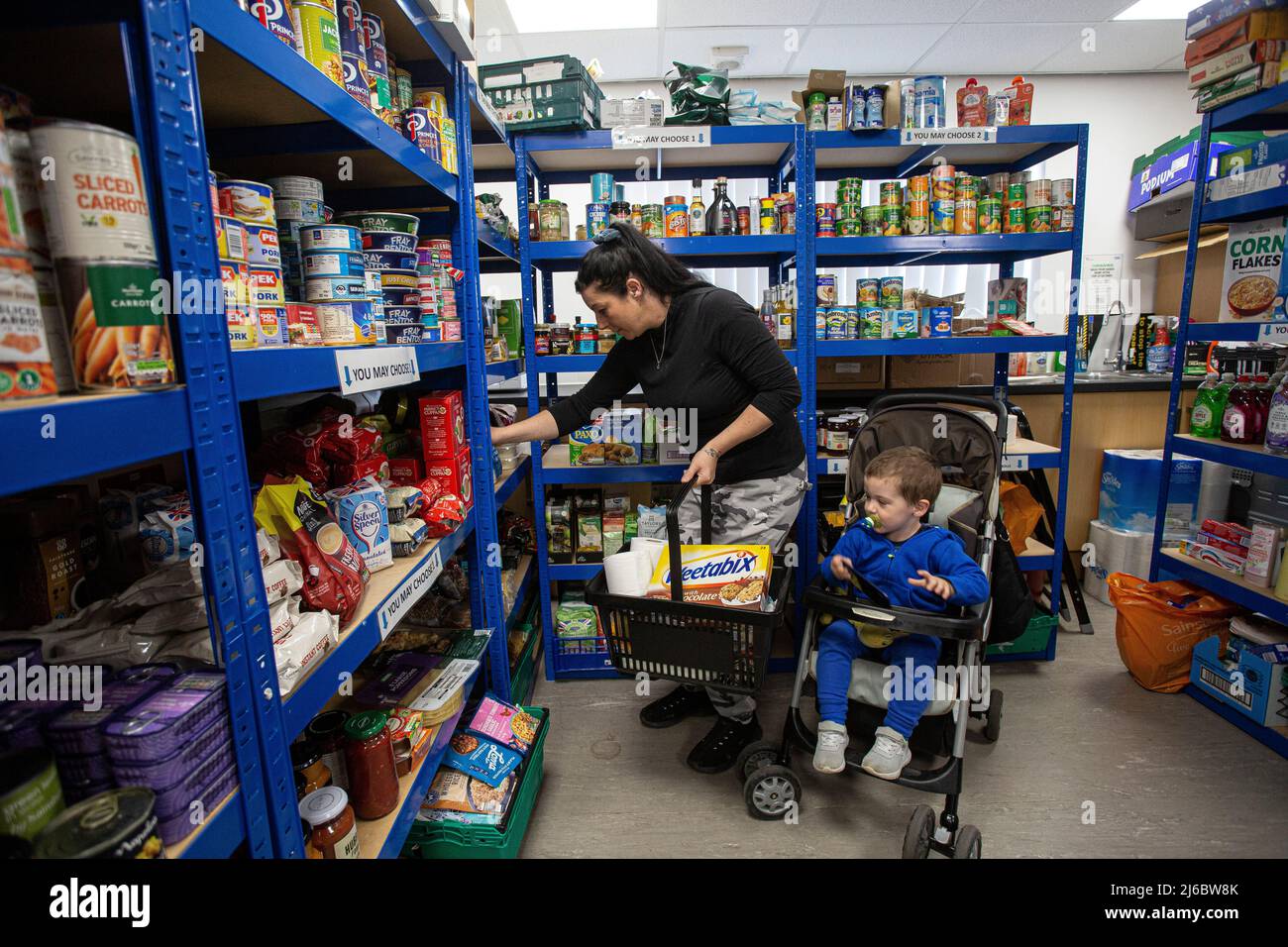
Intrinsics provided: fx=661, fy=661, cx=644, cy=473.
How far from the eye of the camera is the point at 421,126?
186 cm

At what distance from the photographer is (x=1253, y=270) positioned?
8.65 ft

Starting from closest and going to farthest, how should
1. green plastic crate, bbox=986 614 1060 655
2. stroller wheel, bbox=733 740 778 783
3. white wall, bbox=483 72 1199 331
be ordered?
stroller wheel, bbox=733 740 778 783 → green plastic crate, bbox=986 614 1060 655 → white wall, bbox=483 72 1199 331

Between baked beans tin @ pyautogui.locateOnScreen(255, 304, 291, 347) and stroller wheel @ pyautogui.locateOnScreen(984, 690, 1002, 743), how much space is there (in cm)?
265

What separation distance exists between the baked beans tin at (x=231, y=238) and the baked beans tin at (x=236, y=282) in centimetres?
1

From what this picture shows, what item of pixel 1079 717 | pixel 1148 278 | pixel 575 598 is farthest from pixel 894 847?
pixel 1148 278

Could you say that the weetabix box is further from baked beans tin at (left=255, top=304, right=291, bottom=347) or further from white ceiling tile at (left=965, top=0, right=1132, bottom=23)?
white ceiling tile at (left=965, top=0, right=1132, bottom=23)

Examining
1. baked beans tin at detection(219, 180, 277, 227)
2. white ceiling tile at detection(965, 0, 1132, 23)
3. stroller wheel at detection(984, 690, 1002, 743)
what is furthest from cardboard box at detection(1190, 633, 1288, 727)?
white ceiling tile at detection(965, 0, 1132, 23)

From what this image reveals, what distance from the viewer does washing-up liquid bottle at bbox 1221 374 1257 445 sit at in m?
2.70

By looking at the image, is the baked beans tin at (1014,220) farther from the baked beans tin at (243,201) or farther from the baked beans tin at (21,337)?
the baked beans tin at (21,337)

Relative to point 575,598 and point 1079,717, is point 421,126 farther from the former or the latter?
point 1079,717

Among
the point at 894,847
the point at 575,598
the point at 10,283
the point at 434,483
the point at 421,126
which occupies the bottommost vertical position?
the point at 894,847

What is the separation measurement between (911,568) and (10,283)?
215cm
